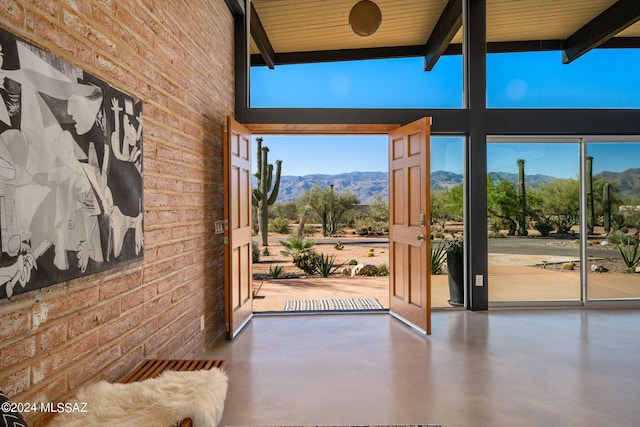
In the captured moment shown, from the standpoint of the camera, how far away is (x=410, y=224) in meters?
4.53

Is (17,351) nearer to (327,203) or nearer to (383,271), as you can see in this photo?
(383,271)

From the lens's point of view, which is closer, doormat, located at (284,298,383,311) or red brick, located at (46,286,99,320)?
red brick, located at (46,286,99,320)

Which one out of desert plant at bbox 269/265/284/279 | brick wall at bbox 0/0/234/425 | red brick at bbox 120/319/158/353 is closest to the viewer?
brick wall at bbox 0/0/234/425

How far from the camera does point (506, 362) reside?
3396mm

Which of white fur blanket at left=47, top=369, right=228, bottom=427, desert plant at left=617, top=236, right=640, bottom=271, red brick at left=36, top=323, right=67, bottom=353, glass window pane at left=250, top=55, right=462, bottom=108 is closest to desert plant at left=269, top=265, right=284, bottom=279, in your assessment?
glass window pane at left=250, top=55, right=462, bottom=108

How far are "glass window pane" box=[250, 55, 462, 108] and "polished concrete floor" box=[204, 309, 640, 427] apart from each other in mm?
2598

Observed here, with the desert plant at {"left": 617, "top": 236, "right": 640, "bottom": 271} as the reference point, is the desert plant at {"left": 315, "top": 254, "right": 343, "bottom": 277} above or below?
below

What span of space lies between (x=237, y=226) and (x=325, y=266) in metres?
4.85

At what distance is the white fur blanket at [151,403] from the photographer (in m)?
1.58

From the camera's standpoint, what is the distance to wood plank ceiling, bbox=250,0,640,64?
5.13 metres

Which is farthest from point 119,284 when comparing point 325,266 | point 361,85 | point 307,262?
point 307,262

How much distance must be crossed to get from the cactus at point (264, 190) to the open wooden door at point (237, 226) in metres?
4.93

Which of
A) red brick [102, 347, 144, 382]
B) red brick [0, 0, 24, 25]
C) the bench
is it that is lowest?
the bench

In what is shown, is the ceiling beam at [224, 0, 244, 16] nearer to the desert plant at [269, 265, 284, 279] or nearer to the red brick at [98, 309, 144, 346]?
the red brick at [98, 309, 144, 346]
